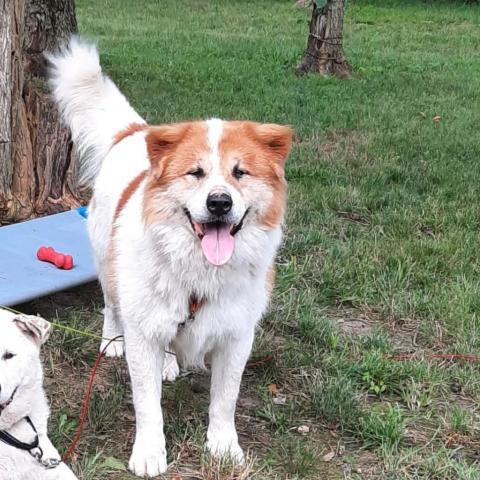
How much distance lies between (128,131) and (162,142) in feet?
3.46

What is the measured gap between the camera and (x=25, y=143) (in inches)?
209

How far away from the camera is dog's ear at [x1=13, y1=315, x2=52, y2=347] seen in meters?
2.61

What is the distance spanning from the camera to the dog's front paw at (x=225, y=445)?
10.4ft

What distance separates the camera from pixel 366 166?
713 centimetres

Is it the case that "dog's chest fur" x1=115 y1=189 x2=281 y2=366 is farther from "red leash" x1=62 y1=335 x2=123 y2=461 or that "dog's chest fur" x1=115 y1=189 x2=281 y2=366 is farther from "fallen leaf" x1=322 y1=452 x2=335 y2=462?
"fallen leaf" x1=322 y1=452 x2=335 y2=462

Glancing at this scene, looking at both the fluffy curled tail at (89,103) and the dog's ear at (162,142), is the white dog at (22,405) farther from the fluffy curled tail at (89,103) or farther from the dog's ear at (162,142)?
the fluffy curled tail at (89,103)

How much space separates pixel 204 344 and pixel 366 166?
438 cm

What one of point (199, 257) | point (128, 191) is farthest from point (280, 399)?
point (128, 191)

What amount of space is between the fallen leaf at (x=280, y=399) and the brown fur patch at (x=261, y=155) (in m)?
1.06

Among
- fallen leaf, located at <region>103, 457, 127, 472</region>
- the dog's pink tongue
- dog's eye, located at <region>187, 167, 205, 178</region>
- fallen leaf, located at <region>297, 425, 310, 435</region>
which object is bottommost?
fallen leaf, located at <region>297, 425, 310, 435</region>

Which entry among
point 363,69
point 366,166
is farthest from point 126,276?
point 363,69

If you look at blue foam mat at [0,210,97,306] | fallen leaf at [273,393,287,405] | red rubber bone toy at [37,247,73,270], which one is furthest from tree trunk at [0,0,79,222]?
fallen leaf at [273,393,287,405]

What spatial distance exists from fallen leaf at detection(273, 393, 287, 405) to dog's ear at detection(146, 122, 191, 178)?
1.37m

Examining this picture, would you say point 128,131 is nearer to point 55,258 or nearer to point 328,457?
point 55,258
